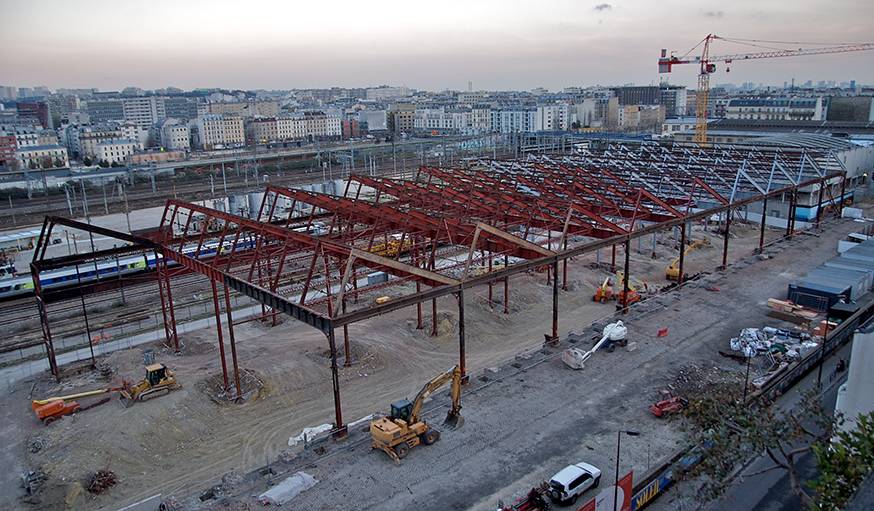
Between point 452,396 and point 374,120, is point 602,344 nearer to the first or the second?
point 452,396

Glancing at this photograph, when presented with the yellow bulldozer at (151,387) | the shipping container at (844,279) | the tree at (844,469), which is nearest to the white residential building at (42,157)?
the yellow bulldozer at (151,387)

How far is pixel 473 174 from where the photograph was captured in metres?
38.2

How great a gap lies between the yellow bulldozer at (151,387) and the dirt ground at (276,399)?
1.00ft

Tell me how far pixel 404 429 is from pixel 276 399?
7.03m

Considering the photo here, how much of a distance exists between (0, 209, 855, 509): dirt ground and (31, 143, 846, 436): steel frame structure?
1.11m

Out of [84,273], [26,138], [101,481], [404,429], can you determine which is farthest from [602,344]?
[26,138]

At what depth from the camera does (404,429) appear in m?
15.5

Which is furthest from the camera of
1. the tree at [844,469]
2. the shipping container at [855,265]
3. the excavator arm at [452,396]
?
the shipping container at [855,265]

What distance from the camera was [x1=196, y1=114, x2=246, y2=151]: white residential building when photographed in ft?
351

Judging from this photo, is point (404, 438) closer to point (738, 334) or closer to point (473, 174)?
point (738, 334)

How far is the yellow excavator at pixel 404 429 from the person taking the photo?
50.3ft

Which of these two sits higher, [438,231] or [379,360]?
[438,231]

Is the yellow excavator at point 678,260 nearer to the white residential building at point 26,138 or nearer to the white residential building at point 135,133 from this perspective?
the white residential building at point 135,133

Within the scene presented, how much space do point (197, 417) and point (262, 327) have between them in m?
7.68
